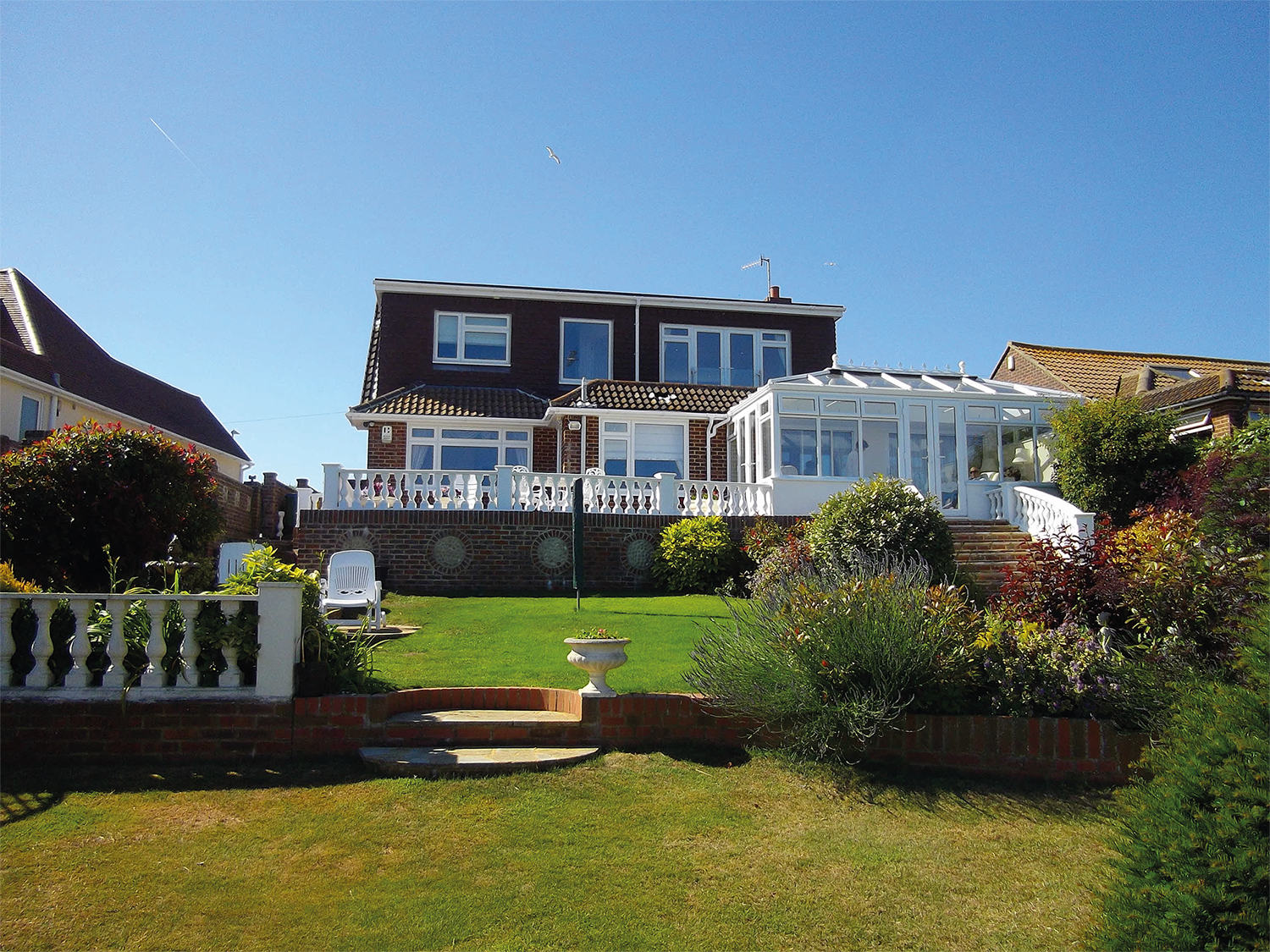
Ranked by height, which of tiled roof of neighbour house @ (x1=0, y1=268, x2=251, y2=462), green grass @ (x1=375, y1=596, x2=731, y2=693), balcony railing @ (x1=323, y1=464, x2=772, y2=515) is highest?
tiled roof of neighbour house @ (x1=0, y1=268, x2=251, y2=462)

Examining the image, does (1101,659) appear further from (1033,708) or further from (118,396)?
(118,396)

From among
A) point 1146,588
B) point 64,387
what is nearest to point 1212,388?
point 1146,588

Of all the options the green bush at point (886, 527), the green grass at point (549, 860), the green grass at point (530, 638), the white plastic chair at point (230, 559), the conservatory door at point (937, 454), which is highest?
the conservatory door at point (937, 454)

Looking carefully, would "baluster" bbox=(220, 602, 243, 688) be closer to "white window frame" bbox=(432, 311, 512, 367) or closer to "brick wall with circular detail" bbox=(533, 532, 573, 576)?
"brick wall with circular detail" bbox=(533, 532, 573, 576)

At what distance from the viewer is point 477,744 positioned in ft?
21.4

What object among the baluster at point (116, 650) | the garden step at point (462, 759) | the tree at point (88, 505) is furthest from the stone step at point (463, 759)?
the tree at point (88, 505)

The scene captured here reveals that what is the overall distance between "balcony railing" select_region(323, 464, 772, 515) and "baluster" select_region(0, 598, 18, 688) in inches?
395

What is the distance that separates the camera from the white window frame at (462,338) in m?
24.4

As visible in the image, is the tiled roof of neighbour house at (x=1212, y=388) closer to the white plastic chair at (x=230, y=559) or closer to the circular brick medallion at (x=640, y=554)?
the circular brick medallion at (x=640, y=554)

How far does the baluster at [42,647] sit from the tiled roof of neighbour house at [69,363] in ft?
59.8

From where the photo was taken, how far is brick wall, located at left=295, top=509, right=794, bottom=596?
16016mm

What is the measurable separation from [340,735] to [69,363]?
2423 centimetres

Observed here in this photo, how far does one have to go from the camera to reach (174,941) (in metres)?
3.94

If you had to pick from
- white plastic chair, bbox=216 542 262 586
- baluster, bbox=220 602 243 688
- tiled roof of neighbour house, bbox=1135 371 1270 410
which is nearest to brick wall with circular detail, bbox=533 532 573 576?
white plastic chair, bbox=216 542 262 586
